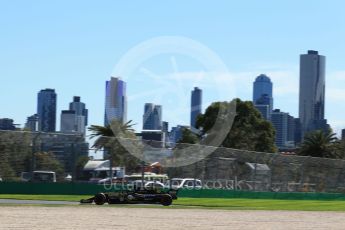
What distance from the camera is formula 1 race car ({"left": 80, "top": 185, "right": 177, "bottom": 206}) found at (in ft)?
120

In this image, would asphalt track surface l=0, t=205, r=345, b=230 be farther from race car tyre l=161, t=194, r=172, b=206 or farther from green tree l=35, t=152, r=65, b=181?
green tree l=35, t=152, r=65, b=181

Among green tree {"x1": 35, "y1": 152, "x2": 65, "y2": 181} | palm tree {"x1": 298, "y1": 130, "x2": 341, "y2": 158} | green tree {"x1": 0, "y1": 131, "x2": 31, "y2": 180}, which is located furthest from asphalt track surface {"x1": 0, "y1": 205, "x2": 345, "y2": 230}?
palm tree {"x1": 298, "y1": 130, "x2": 341, "y2": 158}

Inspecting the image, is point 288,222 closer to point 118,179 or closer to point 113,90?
point 118,179

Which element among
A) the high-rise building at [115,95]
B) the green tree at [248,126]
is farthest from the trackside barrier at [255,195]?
the green tree at [248,126]

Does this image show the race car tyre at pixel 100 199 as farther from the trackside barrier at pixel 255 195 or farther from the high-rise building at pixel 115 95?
the high-rise building at pixel 115 95

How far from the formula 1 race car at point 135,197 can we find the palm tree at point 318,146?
278 feet

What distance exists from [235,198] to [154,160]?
6232 millimetres

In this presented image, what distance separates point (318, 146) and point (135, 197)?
88.1 metres

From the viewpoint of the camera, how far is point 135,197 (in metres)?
37.0

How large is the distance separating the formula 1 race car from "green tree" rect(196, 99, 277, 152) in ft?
225

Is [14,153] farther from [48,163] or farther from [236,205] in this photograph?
[236,205]

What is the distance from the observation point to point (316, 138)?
401 feet

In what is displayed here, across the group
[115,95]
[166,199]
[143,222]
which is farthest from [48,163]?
[143,222]

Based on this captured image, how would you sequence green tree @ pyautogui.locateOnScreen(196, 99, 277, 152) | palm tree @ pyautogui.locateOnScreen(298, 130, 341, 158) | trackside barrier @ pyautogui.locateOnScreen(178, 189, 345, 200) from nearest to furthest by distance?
1. trackside barrier @ pyautogui.locateOnScreen(178, 189, 345, 200)
2. green tree @ pyautogui.locateOnScreen(196, 99, 277, 152)
3. palm tree @ pyautogui.locateOnScreen(298, 130, 341, 158)
